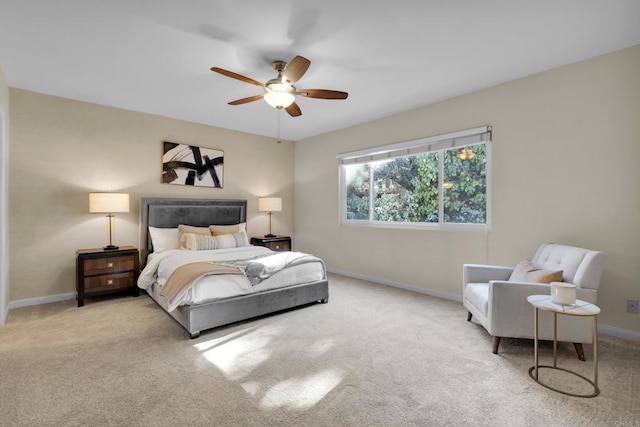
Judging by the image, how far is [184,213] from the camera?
4918 mm

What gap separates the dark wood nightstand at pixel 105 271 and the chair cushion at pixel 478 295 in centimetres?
415

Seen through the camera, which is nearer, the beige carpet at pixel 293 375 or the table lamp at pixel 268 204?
the beige carpet at pixel 293 375

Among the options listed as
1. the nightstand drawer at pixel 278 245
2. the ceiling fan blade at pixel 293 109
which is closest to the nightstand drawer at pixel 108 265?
the nightstand drawer at pixel 278 245

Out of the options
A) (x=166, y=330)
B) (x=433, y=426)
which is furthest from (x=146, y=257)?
(x=433, y=426)

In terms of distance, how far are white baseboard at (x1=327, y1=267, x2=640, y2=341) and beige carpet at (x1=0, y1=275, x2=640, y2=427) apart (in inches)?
5.4

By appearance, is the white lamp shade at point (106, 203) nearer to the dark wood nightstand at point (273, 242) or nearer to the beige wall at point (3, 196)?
the beige wall at point (3, 196)

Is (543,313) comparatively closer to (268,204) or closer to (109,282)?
(268,204)

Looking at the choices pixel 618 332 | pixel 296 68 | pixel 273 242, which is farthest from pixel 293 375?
pixel 273 242

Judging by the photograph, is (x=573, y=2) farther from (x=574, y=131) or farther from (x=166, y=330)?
(x=166, y=330)

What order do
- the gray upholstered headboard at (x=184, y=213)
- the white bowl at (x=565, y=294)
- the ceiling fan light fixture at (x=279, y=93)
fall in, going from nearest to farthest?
the white bowl at (x=565, y=294) → the ceiling fan light fixture at (x=279, y=93) → the gray upholstered headboard at (x=184, y=213)

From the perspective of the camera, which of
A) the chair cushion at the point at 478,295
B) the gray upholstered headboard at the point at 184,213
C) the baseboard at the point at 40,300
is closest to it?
the chair cushion at the point at 478,295

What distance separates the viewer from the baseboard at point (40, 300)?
3737mm

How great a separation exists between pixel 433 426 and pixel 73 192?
483 centimetres

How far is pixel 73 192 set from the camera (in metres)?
4.11
